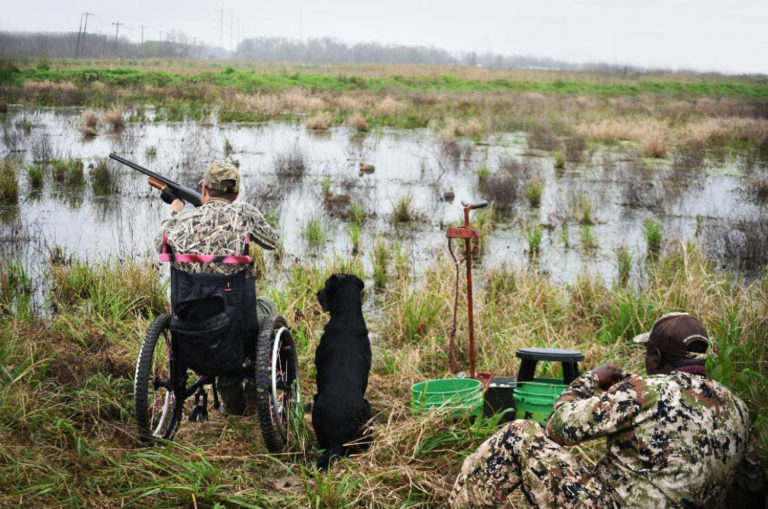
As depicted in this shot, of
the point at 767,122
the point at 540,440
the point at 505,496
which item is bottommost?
the point at 505,496

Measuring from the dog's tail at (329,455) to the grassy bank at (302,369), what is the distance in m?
0.06

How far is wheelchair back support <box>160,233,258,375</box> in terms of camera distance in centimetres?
349

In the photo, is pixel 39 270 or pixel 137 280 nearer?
pixel 137 280

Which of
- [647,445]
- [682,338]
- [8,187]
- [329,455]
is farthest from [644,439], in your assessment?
[8,187]

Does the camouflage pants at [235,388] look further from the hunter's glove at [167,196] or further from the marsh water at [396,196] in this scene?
the marsh water at [396,196]

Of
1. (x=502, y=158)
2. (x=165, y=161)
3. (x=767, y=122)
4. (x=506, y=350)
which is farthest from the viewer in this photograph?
(x=767, y=122)

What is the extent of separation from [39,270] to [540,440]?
600 centimetres

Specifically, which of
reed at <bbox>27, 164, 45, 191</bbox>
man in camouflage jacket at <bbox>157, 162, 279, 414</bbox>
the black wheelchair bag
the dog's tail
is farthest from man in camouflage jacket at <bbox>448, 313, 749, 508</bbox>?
reed at <bbox>27, 164, 45, 191</bbox>

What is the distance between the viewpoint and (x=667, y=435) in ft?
7.97

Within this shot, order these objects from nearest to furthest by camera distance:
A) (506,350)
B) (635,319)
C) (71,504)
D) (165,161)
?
(71,504)
(506,350)
(635,319)
(165,161)

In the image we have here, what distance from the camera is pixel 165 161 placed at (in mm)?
13273

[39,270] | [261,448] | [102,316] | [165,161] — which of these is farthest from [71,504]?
[165,161]

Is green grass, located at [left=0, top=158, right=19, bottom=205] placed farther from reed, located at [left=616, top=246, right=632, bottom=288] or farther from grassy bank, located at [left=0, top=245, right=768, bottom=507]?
reed, located at [left=616, top=246, right=632, bottom=288]

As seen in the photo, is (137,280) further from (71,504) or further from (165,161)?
(165,161)
